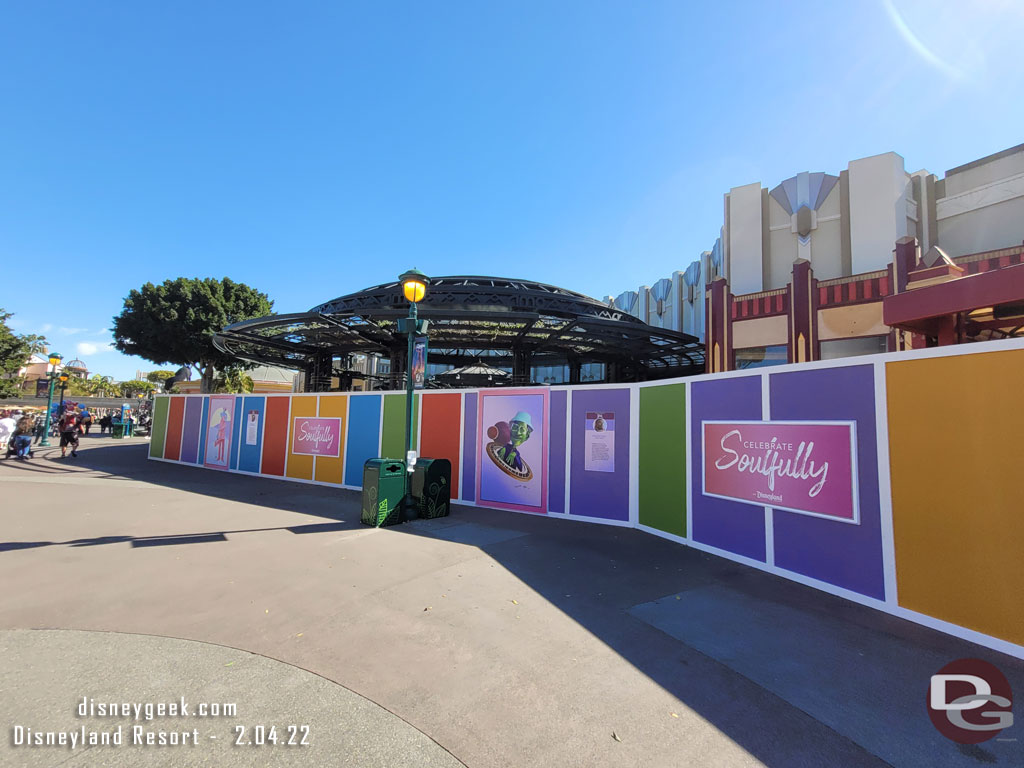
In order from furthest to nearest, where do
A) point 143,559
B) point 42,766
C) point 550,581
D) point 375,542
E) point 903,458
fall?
1. point 375,542
2. point 143,559
3. point 550,581
4. point 903,458
5. point 42,766

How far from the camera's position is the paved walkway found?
103 inches

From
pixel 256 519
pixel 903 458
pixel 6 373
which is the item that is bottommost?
pixel 256 519

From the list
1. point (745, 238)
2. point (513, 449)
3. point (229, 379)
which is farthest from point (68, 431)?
point (745, 238)

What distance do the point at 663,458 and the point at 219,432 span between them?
16026mm

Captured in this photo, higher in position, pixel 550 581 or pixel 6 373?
pixel 6 373

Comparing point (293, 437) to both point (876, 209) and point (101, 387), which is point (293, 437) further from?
point (101, 387)

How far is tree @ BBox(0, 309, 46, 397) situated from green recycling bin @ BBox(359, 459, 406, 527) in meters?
45.5

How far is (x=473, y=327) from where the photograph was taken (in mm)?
24359

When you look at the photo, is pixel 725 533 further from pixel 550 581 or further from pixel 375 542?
pixel 375 542

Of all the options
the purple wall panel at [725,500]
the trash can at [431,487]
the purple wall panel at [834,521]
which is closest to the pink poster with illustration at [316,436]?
the trash can at [431,487]

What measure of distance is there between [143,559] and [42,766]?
168 inches

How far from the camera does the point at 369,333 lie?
2503 centimetres

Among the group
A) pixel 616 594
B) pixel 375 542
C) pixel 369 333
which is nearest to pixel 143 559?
pixel 375 542

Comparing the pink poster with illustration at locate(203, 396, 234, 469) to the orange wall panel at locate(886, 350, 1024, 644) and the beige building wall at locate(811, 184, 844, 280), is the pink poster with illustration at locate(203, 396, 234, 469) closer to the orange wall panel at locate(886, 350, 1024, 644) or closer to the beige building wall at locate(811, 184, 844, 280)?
the orange wall panel at locate(886, 350, 1024, 644)
